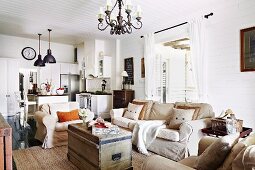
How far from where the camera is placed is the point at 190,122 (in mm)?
3080

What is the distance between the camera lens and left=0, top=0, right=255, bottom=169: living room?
140 inches

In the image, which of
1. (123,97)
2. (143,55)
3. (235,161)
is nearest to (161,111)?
(123,97)

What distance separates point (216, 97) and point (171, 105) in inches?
36.8

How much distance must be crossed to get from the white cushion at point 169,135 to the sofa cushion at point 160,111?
743 mm

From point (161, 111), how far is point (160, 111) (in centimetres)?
3

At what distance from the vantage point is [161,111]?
4148mm

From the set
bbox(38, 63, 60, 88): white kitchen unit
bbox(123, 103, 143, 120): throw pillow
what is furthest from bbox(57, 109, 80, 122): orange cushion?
Result: bbox(38, 63, 60, 88): white kitchen unit

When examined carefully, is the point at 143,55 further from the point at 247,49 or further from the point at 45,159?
the point at 45,159

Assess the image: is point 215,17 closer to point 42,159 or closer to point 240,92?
point 240,92

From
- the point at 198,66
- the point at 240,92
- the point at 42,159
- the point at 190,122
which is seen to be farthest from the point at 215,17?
the point at 42,159

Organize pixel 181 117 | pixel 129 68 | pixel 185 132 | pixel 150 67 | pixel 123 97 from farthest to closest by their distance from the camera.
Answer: pixel 129 68 < pixel 123 97 < pixel 150 67 < pixel 181 117 < pixel 185 132

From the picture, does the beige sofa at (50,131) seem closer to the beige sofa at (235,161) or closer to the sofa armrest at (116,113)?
the sofa armrest at (116,113)

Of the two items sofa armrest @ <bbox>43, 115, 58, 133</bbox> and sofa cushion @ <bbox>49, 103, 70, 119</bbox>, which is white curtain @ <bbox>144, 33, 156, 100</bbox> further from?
sofa armrest @ <bbox>43, 115, 58, 133</bbox>

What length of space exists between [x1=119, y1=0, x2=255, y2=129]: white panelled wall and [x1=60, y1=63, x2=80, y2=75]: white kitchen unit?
607cm
